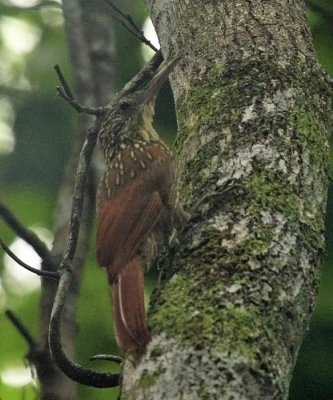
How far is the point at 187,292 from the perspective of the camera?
2498 millimetres

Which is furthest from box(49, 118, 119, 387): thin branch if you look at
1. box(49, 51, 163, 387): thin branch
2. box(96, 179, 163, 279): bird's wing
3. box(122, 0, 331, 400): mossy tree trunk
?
box(122, 0, 331, 400): mossy tree trunk

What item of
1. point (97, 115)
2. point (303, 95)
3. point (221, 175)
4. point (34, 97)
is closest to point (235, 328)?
point (221, 175)

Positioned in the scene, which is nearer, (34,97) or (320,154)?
(320,154)

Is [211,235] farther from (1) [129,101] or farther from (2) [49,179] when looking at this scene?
(2) [49,179]

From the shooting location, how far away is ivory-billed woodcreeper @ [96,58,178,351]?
2.69 meters

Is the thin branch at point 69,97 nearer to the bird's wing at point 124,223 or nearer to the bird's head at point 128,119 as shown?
the bird's wing at point 124,223

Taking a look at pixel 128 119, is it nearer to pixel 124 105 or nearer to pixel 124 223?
pixel 124 105

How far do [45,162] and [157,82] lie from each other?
1668 mm

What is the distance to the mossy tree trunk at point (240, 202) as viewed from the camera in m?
2.29

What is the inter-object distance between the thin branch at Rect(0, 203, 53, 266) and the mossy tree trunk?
20.5 inches

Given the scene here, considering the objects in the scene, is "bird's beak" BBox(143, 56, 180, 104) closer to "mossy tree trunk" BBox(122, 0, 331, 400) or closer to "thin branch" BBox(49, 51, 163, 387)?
"mossy tree trunk" BBox(122, 0, 331, 400)

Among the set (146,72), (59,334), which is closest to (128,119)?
(146,72)

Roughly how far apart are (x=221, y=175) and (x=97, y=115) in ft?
2.28

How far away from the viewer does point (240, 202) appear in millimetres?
2752
